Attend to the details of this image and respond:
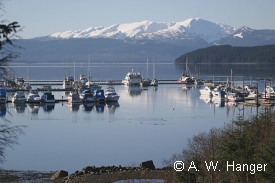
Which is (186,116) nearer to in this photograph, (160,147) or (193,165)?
(160,147)

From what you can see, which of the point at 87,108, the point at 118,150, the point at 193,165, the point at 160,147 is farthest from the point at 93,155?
the point at 87,108

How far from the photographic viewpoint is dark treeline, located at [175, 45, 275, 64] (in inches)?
5340

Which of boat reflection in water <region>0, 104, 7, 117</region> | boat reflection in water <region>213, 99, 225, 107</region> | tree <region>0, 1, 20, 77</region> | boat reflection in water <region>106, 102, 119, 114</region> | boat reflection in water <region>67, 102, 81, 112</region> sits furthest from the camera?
boat reflection in water <region>213, 99, 225, 107</region>

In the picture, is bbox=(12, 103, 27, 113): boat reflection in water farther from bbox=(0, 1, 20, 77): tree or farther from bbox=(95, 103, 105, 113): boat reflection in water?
bbox=(0, 1, 20, 77): tree

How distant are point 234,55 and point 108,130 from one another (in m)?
120

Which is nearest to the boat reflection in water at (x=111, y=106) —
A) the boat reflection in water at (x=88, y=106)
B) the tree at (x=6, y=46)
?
the boat reflection in water at (x=88, y=106)

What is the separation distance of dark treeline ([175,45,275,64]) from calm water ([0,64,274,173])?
307 ft

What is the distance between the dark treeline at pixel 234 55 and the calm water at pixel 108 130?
93.4 metres

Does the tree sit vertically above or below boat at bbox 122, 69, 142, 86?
above

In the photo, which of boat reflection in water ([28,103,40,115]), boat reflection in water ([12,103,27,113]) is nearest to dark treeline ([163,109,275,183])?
boat reflection in water ([28,103,40,115])

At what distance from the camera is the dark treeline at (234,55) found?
136m

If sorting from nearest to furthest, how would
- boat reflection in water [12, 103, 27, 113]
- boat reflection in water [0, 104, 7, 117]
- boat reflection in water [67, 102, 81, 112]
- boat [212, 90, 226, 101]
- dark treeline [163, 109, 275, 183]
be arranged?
dark treeline [163, 109, 275, 183] → boat reflection in water [0, 104, 7, 117] → boat reflection in water [12, 103, 27, 113] → boat reflection in water [67, 102, 81, 112] → boat [212, 90, 226, 101]

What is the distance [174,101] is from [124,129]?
1620cm

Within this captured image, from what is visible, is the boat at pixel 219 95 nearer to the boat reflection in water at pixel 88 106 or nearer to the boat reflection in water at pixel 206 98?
the boat reflection in water at pixel 206 98
